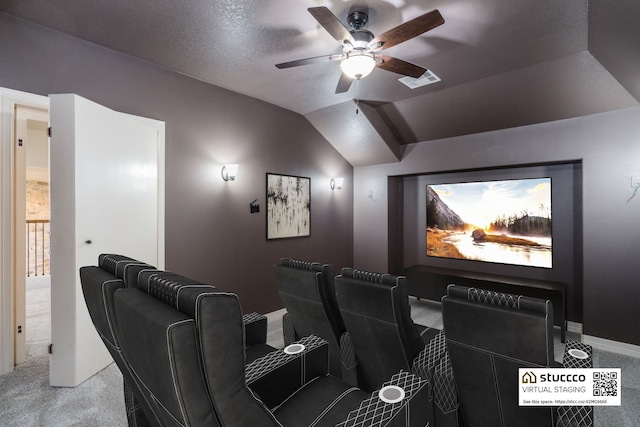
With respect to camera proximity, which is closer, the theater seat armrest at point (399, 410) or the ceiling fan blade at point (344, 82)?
the theater seat armrest at point (399, 410)

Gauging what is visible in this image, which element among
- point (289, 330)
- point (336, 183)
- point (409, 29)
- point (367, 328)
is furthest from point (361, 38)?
point (336, 183)

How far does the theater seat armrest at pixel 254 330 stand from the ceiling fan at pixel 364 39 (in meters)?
1.95

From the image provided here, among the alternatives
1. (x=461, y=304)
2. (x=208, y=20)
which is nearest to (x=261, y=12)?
(x=208, y=20)

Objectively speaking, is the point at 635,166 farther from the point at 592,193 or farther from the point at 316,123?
the point at 316,123

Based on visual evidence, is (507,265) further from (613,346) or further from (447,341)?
(447,341)

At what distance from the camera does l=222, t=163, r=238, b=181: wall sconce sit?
369cm

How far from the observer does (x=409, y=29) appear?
1998mm

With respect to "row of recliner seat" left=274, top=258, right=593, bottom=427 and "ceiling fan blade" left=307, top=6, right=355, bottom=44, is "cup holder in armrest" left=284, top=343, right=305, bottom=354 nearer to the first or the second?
"row of recliner seat" left=274, top=258, right=593, bottom=427

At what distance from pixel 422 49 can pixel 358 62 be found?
3.16 feet

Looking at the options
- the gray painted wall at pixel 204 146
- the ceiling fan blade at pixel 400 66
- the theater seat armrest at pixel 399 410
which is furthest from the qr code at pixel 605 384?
the gray painted wall at pixel 204 146

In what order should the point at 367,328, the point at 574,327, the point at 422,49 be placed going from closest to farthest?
1. the point at 367,328
2. the point at 422,49
3. the point at 574,327

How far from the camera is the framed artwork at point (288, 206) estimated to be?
4250 millimetres

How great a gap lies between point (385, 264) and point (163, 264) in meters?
3.40

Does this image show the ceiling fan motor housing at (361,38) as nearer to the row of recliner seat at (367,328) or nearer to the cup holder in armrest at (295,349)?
the row of recliner seat at (367,328)
